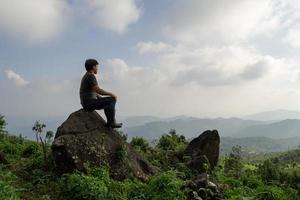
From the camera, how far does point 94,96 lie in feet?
54.4

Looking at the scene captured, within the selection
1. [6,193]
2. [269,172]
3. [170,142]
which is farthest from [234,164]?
[6,193]

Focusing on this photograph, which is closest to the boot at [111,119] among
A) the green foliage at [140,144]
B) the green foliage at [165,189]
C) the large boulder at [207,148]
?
the green foliage at [165,189]

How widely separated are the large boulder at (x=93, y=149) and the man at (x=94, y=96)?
1.84 feet

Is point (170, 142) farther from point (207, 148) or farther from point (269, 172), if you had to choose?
point (269, 172)

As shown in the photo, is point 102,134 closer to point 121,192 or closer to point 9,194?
point 121,192

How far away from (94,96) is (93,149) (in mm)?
2561

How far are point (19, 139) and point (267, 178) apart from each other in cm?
1571

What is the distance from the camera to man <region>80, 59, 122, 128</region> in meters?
16.2

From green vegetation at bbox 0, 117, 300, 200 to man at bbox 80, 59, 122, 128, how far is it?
1.97 m

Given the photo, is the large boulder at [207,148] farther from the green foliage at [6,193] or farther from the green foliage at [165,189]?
the green foliage at [6,193]

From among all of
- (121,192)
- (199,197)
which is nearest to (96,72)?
(121,192)

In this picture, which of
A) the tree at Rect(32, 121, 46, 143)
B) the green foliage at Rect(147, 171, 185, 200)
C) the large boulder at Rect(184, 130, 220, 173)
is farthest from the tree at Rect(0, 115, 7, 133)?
the green foliage at Rect(147, 171, 185, 200)

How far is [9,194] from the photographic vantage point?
10305 millimetres

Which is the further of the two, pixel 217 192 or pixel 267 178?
pixel 267 178
